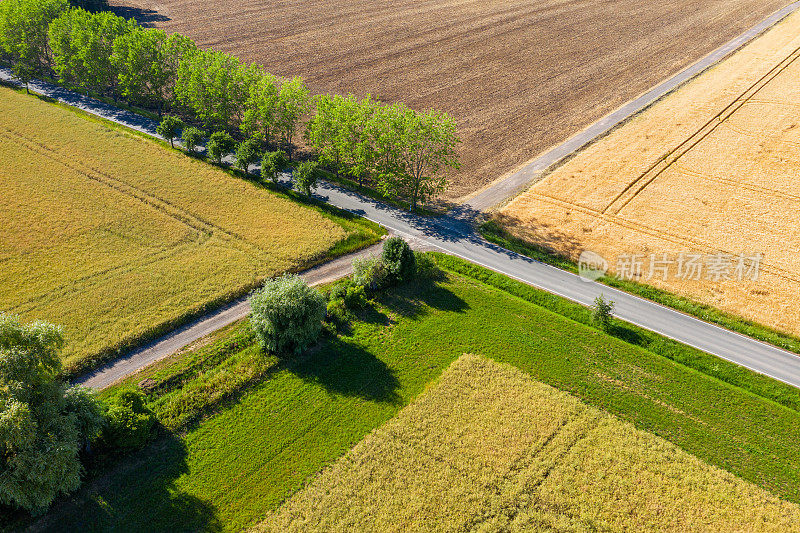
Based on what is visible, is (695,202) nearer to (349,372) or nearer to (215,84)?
(349,372)

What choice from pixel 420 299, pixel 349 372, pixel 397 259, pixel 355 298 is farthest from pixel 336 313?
pixel 420 299

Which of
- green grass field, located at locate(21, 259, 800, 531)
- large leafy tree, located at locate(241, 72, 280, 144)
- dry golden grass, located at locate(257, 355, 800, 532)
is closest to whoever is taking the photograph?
dry golden grass, located at locate(257, 355, 800, 532)

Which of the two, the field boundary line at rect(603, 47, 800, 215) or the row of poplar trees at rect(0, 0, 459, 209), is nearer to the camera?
the row of poplar trees at rect(0, 0, 459, 209)

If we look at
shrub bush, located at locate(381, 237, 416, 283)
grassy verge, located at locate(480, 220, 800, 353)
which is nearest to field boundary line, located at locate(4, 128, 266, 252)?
shrub bush, located at locate(381, 237, 416, 283)

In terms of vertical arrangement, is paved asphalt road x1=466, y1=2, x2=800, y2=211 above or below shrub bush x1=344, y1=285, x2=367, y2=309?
above

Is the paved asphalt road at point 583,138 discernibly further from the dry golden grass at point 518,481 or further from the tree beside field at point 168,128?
the tree beside field at point 168,128

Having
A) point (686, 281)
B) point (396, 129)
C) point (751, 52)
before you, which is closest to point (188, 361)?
point (396, 129)

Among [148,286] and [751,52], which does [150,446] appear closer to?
[148,286]

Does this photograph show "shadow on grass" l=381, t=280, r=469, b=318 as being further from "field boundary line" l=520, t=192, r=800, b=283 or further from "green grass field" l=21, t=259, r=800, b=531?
"field boundary line" l=520, t=192, r=800, b=283
